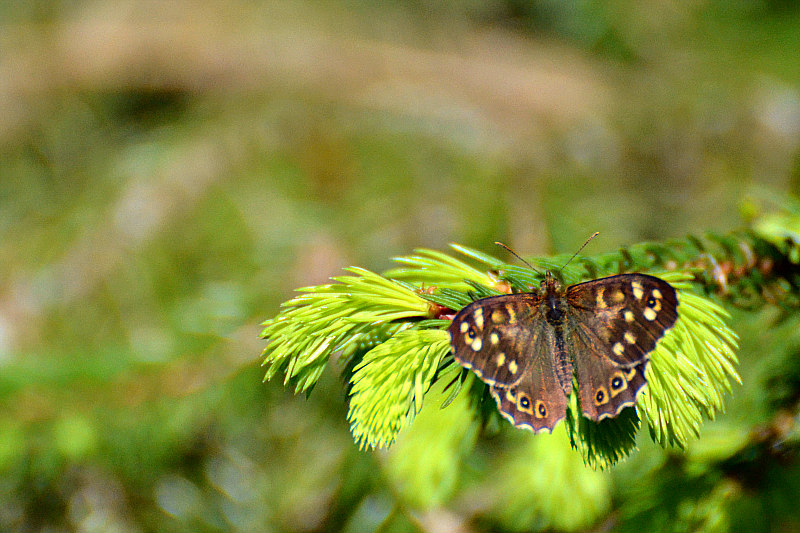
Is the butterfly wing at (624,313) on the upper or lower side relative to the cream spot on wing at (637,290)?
lower

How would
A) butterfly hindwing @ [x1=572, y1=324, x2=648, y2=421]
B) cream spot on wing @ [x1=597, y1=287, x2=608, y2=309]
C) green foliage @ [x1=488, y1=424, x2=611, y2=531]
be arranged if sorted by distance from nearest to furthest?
1. butterfly hindwing @ [x1=572, y1=324, x2=648, y2=421]
2. cream spot on wing @ [x1=597, y1=287, x2=608, y2=309]
3. green foliage @ [x1=488, y1=424, x2=611, y2=531]

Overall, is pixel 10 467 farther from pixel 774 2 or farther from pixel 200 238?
pixel 774 2

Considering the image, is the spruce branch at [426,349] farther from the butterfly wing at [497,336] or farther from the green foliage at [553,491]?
the green foliage at [553,491]

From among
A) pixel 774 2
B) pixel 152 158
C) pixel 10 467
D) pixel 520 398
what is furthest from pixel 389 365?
pixel 774 2

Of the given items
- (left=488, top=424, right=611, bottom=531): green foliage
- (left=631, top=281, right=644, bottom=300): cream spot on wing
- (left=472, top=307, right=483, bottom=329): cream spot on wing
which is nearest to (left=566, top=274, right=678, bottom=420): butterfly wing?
(left=631, top=281, right=644, bottom=300): cream spot on wing

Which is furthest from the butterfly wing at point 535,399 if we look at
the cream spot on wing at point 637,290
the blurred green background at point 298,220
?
the blurred green background at point 298,220

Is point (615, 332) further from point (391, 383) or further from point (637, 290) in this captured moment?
point (391, 383)

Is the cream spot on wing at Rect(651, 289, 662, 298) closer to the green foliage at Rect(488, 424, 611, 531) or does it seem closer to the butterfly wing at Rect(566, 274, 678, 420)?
the butterfly wing at Rect(566, 274, 678, 420)
